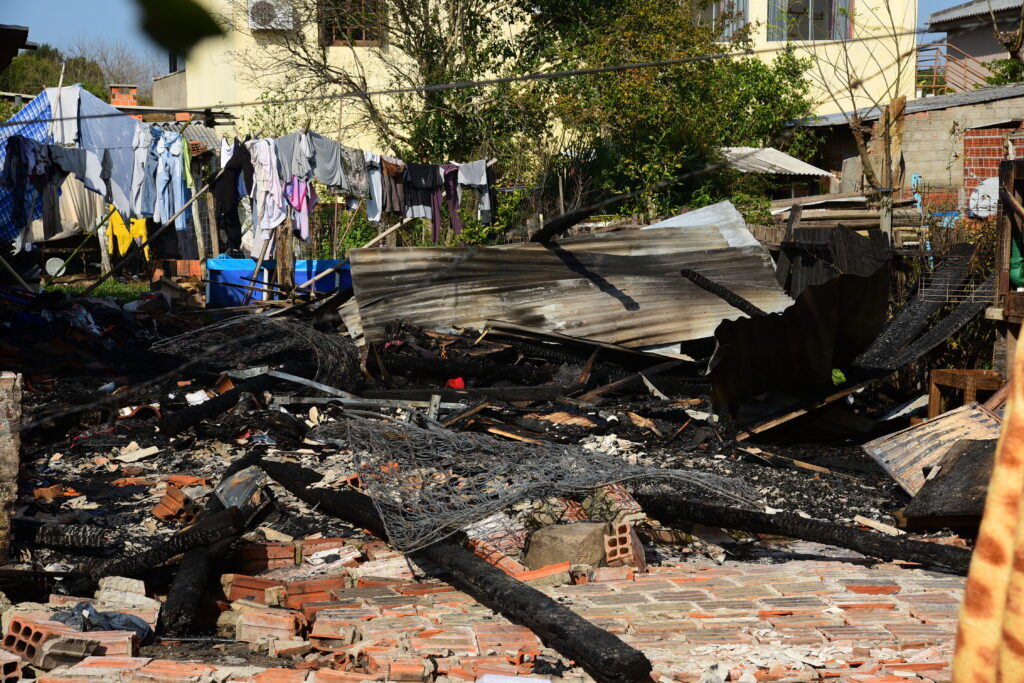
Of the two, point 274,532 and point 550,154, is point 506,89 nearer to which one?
point 550,154

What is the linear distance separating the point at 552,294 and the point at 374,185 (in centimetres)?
384

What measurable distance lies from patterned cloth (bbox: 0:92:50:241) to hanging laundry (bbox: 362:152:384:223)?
3.94 metres

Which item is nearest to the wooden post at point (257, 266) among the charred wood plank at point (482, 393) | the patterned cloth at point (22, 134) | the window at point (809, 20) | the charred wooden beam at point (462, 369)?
the patterned cloth at point (22, 134)

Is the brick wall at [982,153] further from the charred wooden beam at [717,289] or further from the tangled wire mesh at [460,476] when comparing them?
the tangled wire mesh at [460,476]

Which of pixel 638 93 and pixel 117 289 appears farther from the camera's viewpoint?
pixel 117 289

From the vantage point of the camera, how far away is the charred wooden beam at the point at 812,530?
4930 millimetres

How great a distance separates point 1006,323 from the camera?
278 inches

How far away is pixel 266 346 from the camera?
1060 cm

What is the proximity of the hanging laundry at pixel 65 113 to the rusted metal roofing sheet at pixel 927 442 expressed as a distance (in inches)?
354

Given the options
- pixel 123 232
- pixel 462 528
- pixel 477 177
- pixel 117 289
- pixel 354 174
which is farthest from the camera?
pixel 117 289

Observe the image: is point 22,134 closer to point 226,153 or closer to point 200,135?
point 226,153

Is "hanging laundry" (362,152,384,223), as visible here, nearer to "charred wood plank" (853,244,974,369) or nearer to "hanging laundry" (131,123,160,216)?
"hanging laundry" (131,123,160,216)

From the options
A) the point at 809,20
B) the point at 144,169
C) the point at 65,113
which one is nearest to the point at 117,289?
the point at 144,169

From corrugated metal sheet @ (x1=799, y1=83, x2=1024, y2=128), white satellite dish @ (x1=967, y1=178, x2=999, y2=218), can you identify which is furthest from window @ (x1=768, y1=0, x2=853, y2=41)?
white satellite dish @ (x1=967, y1=178, x2=999, y2=218)
